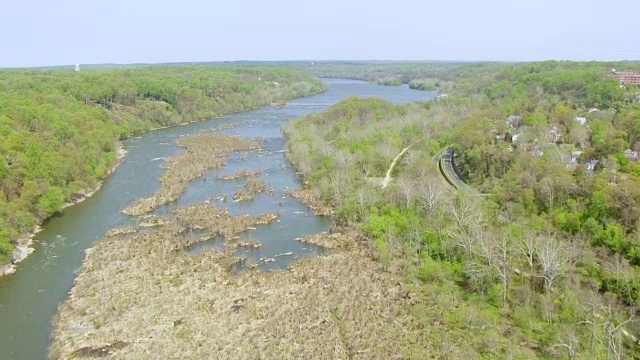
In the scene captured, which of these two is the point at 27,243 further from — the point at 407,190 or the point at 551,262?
the point at 551,262

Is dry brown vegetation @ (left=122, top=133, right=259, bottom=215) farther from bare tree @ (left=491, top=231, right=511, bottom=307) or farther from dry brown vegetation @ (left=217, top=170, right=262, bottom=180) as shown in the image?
bare tree @ (left=491, top=231, right=511, bottom=307)

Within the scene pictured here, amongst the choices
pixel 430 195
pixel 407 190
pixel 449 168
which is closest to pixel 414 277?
pixel 430 195

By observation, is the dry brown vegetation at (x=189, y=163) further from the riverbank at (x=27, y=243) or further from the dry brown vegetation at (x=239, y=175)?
the riverbank at (x=27, y=243)

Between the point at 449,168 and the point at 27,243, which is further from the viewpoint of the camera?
the point at 449,168

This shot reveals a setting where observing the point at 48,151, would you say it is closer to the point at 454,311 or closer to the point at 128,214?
the point at 128,214

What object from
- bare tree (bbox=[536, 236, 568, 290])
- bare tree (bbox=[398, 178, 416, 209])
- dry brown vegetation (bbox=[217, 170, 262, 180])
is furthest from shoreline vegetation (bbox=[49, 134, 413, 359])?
dry brown vegetation (bbox=[217, 170, 262, 180])

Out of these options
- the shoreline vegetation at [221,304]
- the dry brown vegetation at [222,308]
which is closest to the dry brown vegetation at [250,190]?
the shoreline vegetation at [221,304]
